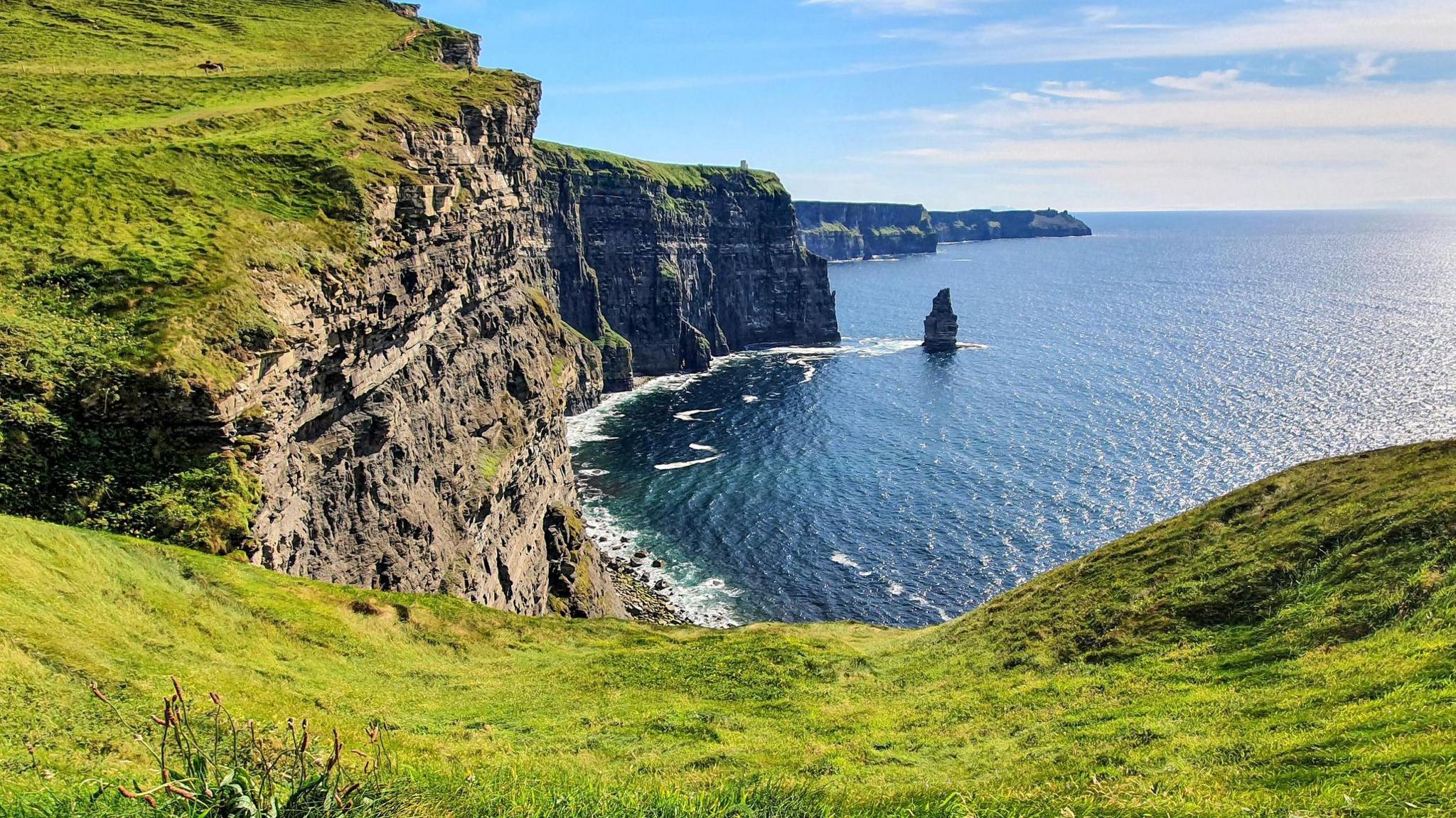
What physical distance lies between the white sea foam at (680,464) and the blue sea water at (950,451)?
1.28 feet

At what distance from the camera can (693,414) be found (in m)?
143

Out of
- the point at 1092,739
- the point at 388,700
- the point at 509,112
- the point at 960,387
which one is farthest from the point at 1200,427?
the point at 388,700

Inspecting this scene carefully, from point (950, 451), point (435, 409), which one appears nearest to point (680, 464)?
point (950, 451)

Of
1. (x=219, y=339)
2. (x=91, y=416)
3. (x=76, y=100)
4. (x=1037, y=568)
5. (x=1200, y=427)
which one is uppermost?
(x=76, y=100)

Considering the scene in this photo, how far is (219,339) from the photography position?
32.5m

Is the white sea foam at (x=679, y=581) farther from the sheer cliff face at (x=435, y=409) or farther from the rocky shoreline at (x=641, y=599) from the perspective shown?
the sheer cliff face at (x=435, y=409)

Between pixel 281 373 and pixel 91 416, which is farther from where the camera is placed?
pixel 281 373

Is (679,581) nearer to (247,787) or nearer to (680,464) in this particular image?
(680,464)

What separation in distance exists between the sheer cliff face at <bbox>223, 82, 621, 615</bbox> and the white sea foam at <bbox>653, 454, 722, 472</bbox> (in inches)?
1208

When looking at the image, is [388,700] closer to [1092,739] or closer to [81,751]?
[81,751]

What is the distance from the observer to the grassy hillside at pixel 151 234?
28.9 meters

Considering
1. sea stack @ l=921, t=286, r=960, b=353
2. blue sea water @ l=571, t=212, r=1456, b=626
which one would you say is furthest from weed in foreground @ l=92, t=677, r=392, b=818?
sea stack @ l=921, t=286, r=960, b=353

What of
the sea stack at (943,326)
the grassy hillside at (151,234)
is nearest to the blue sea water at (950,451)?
the sea stack at (943,326)

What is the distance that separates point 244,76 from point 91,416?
56877 millimetres
